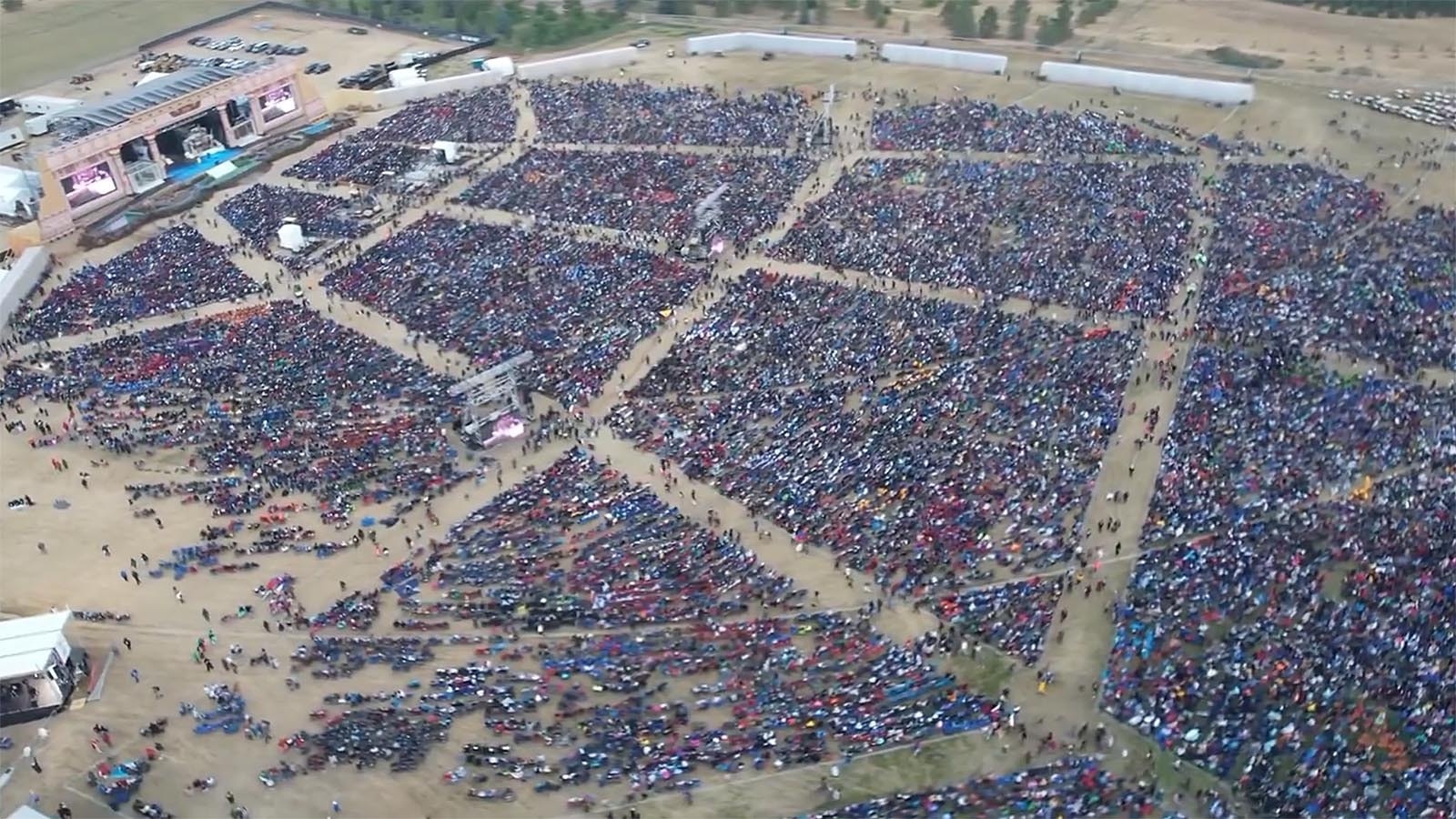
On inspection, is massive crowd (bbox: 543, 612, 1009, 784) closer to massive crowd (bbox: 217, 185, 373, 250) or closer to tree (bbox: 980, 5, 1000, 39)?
massive crowd (bbox: 217, 185, 373, 250)

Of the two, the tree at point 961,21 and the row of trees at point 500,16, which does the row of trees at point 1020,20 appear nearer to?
the tree at point 961,21

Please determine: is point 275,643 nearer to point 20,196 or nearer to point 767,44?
point 20,196

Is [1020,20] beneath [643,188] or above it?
above

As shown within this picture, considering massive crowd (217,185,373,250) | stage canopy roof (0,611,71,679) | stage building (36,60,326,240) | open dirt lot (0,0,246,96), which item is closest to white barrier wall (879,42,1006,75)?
massive crowd (217,185,373,250)

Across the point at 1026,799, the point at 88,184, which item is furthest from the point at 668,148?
the point at 1026,799

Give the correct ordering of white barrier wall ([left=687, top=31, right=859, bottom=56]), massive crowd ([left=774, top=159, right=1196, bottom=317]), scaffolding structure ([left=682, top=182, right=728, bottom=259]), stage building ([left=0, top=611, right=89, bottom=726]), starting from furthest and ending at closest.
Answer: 1. white barrier wall ([left=687, top=31, right=859, bottom=56])
2. scaffolding structure ([left=682, top=182, right=728, bottom=259])
3. massive crowd ([left=774, top=159, right=1196, bottom=317])
4. stage building ([left=0, top=611, right=89, bottom=726])

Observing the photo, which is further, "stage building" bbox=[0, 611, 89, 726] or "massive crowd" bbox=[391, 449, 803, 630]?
"massive crowd" bbox=[391, 449, 803, 630]

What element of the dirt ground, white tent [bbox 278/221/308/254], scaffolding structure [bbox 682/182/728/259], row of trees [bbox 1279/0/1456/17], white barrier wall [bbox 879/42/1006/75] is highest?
row of trees [bbox 1279/0/1456/17]

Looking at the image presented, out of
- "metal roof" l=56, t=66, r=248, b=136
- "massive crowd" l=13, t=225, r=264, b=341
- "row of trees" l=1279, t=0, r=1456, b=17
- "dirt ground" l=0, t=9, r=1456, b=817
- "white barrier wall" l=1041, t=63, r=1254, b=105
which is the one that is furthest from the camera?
"row of trees" l=1279, t=0, r=1456, b=17
